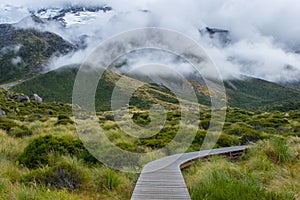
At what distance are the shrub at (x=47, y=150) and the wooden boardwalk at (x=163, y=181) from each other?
2.25m

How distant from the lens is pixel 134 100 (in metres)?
147

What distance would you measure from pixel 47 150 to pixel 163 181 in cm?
420

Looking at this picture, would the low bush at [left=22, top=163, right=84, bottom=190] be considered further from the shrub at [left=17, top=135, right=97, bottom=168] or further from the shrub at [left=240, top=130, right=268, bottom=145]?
the shrub at [left=240, top=130, right=268, bottom=145]

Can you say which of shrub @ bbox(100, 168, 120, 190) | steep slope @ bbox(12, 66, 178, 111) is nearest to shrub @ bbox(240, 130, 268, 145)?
shrub @ bbox(100, 168, 120, 190)

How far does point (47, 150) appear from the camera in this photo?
11078mm

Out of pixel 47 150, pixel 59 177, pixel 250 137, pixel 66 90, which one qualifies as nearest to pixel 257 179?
pixel 59 177

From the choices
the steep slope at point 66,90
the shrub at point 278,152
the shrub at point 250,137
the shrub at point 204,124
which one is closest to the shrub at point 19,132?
the shrub at point 250,137

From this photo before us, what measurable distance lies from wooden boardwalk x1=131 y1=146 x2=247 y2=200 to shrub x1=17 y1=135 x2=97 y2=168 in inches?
88.4

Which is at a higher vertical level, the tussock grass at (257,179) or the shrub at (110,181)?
the tussock grass at (257,179)

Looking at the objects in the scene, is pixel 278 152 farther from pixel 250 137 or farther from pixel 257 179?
pixel 250 137

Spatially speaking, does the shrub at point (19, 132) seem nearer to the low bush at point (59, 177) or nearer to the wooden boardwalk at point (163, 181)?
the wooden boardwalk at point (163, 181)

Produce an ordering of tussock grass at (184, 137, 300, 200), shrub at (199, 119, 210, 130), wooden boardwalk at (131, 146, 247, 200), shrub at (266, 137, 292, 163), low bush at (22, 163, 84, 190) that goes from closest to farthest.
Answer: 1. tussock grass at (184, 137, 300, 200)
2. wooden boardwalk at (131, 146, 247, 200)
3. low bush at (22, 163, 84, 190)
4. shrub at (266, 137, 292, 163)
5. shrub at (199, 119, 210, 130)

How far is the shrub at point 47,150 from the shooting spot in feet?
34.9

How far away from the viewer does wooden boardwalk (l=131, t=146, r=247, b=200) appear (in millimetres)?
7043
